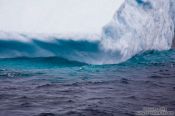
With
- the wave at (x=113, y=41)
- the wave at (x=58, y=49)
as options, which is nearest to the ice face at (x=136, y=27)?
the wave at (x=113, y=41)

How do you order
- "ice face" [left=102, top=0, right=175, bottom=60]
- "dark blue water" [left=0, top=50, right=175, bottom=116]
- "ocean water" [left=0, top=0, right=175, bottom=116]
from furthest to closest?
"ice face" [left=102, top=0, right=175, bottom=60]
"ocean water" [left=0, top=0, right=175, bottom=116]
"dark blue water" [left=0, top=50, right=175, bottom=116]

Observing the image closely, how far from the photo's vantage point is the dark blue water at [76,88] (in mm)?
4750

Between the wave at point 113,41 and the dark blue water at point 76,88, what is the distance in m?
0.26

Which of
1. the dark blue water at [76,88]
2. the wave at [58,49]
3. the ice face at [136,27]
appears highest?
the ice face at [136,27]

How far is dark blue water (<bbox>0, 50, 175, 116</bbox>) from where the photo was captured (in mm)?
4750

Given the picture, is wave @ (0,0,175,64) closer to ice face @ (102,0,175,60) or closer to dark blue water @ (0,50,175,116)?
ice face @ (102,0,175,60)

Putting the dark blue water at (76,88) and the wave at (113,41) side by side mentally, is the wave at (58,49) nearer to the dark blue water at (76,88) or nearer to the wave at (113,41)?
the wave at (113,41)

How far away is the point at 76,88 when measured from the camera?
626 cm

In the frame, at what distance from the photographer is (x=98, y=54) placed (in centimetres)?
818

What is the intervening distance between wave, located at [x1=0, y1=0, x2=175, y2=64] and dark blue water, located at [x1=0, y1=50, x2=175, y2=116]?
0.86ft

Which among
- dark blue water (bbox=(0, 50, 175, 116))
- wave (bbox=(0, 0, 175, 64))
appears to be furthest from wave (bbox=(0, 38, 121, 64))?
dark blue water (bbox=(0, 50, 175, 116))

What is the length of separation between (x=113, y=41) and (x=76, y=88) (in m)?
2.64

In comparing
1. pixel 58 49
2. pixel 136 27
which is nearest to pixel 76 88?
pixel 58 49

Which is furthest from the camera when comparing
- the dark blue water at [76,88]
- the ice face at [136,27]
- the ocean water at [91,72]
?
the ice face at [136,27]
